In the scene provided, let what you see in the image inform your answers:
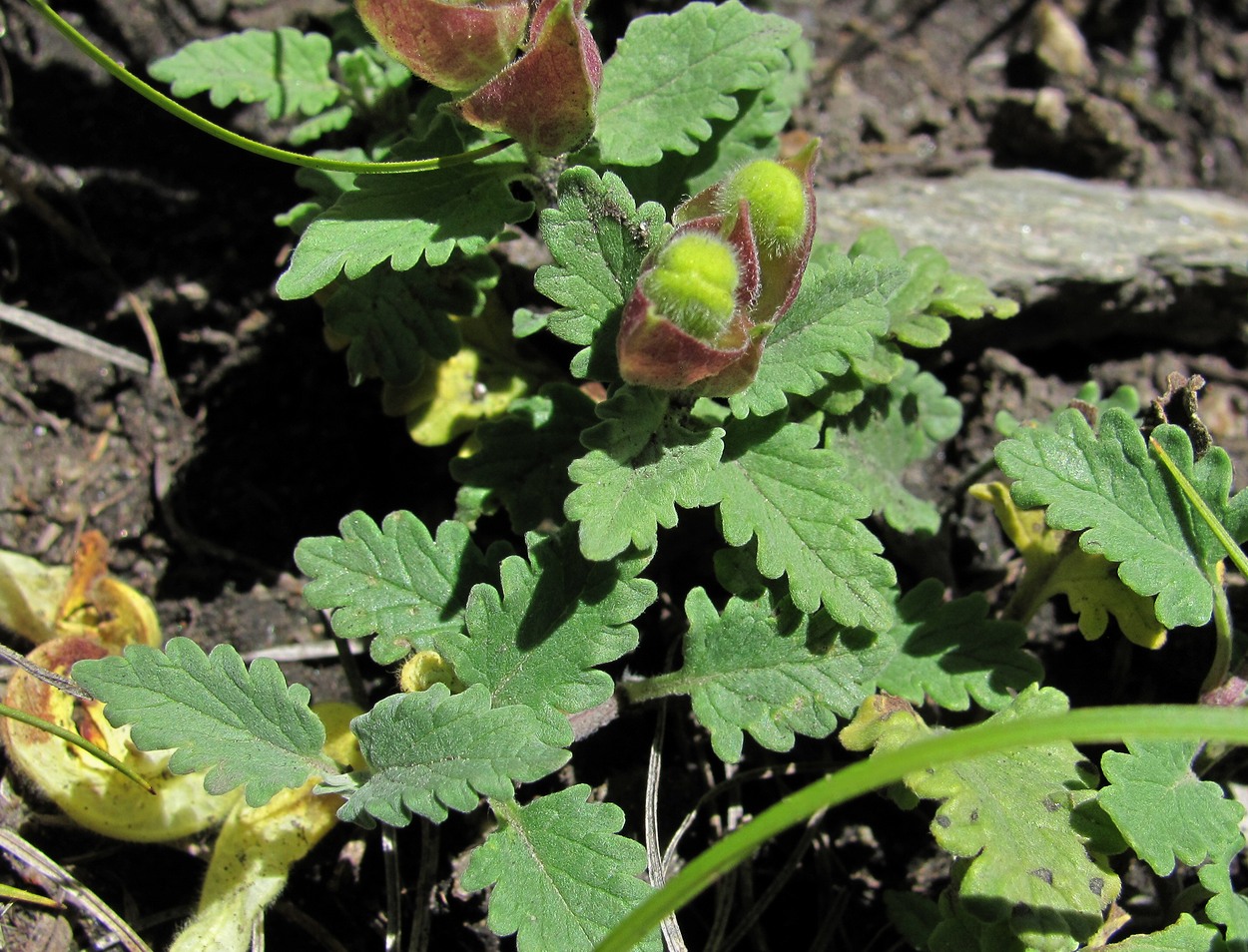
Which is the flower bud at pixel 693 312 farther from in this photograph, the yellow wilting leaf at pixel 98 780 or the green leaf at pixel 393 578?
the yellow wilting leaf at pixel 98 780

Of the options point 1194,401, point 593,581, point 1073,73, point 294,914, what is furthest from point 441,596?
point 1073,73

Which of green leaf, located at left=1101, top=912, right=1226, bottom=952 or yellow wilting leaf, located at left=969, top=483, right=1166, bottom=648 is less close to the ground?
yellow wilting leaf, located at left=969, top=483, right=1166, bottom=648

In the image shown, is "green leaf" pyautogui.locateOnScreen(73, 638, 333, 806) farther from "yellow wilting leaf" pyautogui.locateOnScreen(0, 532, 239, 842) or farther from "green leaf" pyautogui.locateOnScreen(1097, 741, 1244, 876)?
"green leaf" pyautogui.locateOnScreen(1097, 741, 1244, 876)

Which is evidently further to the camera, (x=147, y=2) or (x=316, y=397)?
(x=147, y=2)

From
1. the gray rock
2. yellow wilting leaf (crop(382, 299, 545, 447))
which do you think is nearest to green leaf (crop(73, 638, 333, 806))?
yellow wilting leaf (crop(382, 299, 545, 447))

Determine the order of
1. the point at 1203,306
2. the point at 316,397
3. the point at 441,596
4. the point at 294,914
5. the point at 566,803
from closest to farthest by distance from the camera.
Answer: the point at 566,803, the point at 441,596, the point at 294,914, the point at 316,397, the point at 1203,306

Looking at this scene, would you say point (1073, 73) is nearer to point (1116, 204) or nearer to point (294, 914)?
point (1116, 204)
